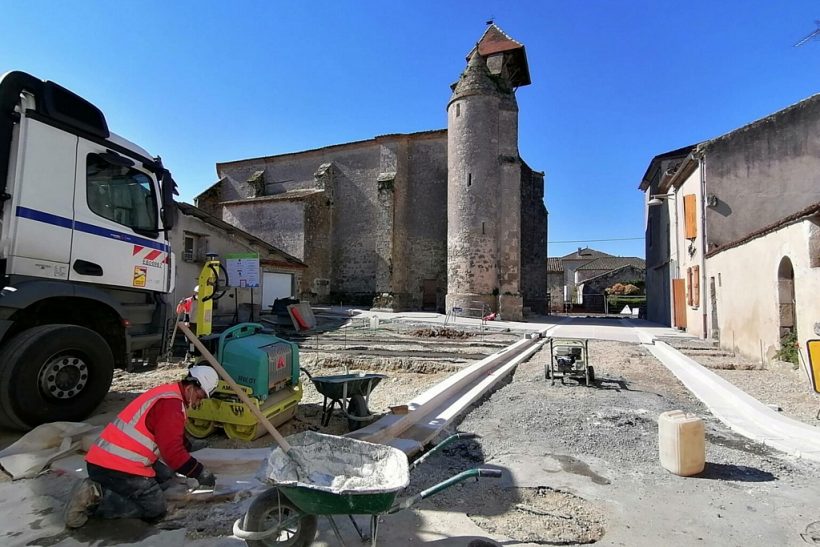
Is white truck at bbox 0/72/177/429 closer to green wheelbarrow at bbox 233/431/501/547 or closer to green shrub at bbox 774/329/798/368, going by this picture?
green wheelbarrow at bbox 233/431/501/547

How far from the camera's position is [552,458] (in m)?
4.20

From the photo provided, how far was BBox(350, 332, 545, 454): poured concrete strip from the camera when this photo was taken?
4.49 metres

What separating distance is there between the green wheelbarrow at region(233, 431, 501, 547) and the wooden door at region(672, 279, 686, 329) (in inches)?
650

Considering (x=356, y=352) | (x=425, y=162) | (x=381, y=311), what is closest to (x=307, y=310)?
(x=356, y=352)

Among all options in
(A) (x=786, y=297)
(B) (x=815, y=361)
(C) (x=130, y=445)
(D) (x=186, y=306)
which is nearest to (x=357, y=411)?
(C) (x=130, y=445)

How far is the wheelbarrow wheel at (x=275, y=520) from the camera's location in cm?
251

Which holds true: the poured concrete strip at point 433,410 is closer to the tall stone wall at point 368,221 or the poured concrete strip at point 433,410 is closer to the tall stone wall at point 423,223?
the tall stone wall at point 368,221

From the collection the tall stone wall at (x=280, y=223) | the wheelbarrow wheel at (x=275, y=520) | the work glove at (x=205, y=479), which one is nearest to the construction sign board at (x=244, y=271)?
the tall stone wall at (x=280, y=223)

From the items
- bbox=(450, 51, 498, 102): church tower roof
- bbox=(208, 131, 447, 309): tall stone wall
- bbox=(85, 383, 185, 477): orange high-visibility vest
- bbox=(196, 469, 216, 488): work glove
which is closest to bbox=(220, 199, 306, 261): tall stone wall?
bbox=(208, 131, 447, 309): tall stone wall

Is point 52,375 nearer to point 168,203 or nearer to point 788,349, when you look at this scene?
point 168,203

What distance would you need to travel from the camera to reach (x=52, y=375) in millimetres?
4367

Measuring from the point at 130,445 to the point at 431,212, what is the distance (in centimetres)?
2492

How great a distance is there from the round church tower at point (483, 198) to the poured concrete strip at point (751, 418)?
13562 mm

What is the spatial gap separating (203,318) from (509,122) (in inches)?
789
